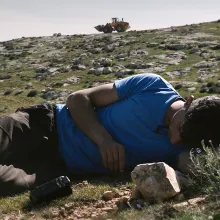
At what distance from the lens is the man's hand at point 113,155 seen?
7.01 metres

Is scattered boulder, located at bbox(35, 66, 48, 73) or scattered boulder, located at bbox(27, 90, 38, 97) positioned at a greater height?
scattered boulder, located at bbox(27, 90, 38, 97)

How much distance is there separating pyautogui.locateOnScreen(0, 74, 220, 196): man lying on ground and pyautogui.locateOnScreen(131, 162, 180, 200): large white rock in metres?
0.76

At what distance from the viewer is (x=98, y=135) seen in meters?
7.18

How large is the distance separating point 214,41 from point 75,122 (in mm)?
51792

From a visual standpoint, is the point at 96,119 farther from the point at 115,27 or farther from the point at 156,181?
the point at 115,27

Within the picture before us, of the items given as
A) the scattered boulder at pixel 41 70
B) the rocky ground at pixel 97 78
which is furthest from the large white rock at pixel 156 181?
the scattered boulder at pixel 41 70

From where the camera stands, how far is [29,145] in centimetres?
741

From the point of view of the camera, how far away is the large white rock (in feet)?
19.1

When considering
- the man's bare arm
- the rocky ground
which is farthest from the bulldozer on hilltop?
the man's bare arm

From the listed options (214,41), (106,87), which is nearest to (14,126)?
(106,87)

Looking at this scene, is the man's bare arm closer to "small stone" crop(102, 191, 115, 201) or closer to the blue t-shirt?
the blue t-shirt

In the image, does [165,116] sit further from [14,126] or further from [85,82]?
[85,82]

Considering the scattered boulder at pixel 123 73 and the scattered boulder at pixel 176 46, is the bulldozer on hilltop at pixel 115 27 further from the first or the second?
the scattered boulder at pixel 123 73

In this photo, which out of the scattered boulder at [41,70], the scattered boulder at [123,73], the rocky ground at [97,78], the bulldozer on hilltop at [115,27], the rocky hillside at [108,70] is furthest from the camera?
the bulldozer on hilltop at [115,27]
